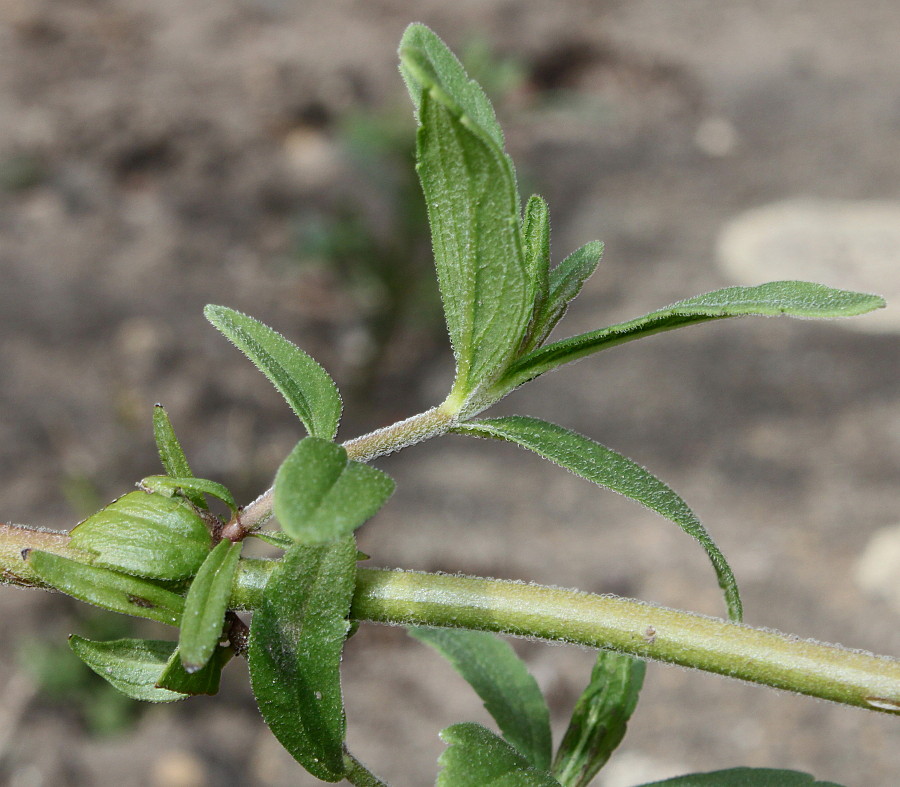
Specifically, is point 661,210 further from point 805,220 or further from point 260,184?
point 260,184

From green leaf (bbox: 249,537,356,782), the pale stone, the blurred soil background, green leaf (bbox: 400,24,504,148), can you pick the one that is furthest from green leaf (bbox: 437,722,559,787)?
the pale stone

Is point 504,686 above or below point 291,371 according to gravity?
below

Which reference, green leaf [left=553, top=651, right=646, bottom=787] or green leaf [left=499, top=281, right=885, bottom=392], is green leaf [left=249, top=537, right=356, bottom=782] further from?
green leaf [left=553, top=651, right=646, bottom=787]

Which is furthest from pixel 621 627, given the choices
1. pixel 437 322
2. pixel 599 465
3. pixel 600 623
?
pixel 437 322

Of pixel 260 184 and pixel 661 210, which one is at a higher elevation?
pixel 661 210

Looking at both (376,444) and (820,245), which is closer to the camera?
(376,444)

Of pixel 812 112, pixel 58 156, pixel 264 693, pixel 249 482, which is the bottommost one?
pixel 264 693

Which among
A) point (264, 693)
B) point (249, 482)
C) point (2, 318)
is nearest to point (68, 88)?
point (2, 318)

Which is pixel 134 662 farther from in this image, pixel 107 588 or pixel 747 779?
pixel 747 779
